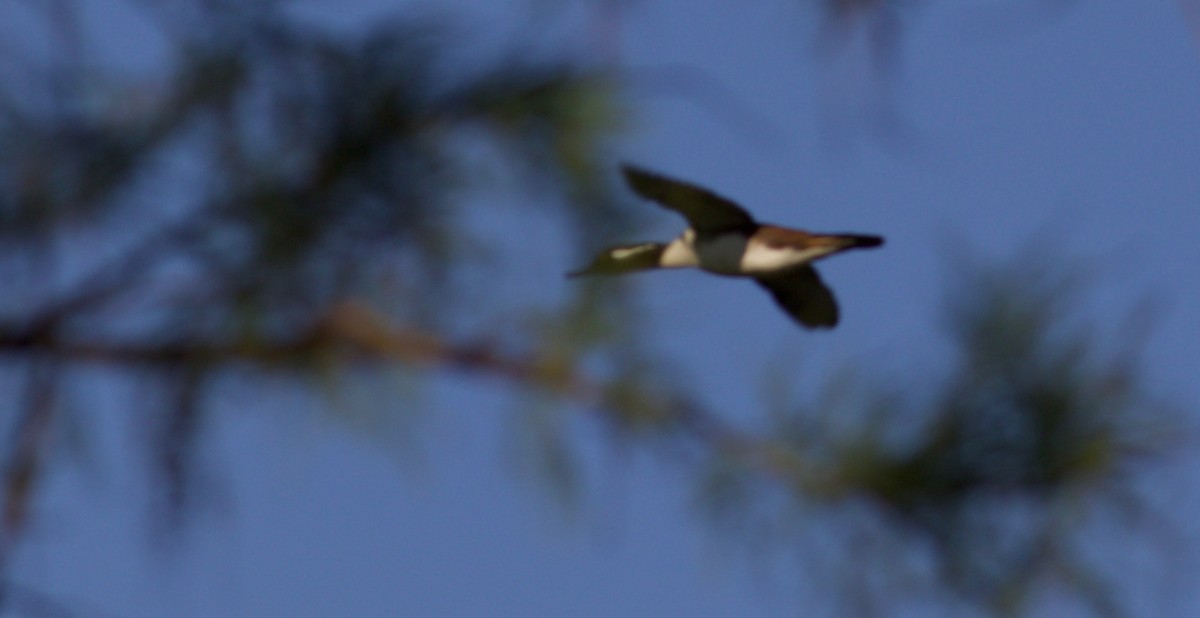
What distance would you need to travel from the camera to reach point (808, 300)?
18 cm

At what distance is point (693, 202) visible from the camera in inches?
6.2

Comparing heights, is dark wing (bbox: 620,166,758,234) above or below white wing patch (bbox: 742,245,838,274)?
above

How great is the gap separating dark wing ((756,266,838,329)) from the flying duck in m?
0.02

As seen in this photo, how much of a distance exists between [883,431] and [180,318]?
0.34 m

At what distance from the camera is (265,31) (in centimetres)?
79

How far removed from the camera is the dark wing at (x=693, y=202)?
155 millimetres

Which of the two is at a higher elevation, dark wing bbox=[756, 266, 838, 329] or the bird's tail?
dark wing bbox=[756, 266, 838, 329]

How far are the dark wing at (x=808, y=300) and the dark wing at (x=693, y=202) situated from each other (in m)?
0.02

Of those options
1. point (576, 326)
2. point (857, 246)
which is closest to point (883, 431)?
point (576, 326)

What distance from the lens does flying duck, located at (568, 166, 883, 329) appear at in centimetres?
16

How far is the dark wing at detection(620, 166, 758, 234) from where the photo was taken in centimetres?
16

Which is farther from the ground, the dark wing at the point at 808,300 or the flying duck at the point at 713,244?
the dark wing at the point at 808,300

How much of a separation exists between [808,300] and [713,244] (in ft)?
0.09

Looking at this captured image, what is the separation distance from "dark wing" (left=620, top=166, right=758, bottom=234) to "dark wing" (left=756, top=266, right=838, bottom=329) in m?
0.02
